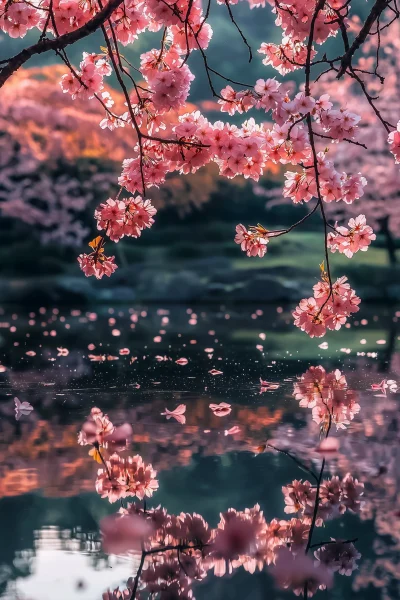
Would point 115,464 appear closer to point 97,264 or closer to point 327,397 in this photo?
point 97,264

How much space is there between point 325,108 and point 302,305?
3.46ft

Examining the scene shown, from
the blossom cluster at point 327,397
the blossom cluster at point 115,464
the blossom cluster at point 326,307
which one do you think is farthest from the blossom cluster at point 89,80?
the blossom cluster at point 327,397

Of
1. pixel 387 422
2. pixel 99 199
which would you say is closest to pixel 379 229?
pixel 99 199

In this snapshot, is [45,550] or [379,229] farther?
[379,229]

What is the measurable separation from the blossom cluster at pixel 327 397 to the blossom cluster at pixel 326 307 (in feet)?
1.86

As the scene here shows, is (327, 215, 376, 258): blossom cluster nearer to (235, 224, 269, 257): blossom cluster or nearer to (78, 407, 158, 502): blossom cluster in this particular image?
(235, 224, 269, 257): blossom cluster

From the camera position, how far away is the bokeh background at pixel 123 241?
19406 mm

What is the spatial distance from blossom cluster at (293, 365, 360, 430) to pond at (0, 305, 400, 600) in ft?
0.06

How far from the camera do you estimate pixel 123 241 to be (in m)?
24.3

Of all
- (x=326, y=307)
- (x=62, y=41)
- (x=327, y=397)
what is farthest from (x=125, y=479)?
(x=327, y=397)

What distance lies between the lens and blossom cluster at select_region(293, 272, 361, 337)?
4605 millimetres

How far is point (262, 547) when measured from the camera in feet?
9.01

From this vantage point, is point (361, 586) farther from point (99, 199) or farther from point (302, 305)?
point (99, 199)

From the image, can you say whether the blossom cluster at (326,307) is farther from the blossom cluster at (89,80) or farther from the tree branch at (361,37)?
the blossom cluster at (89,80)
